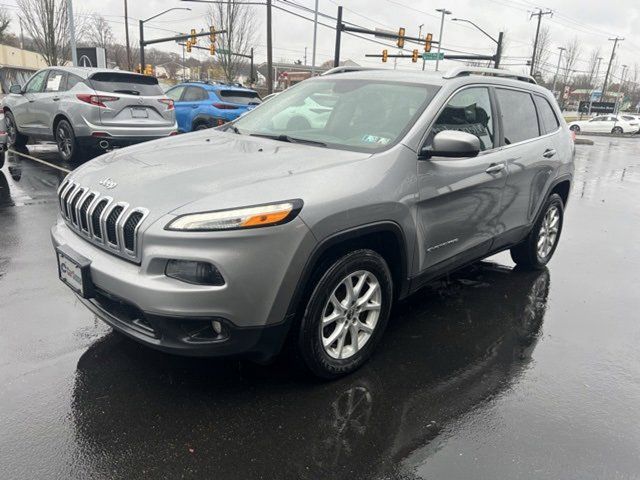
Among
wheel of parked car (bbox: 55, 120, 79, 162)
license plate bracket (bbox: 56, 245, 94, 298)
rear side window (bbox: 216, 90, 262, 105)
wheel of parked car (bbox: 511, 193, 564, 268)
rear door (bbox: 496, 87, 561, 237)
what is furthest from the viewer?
rear side window (bbox: 216, 90, 262, 105)

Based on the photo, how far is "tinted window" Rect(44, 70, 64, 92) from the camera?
944cm

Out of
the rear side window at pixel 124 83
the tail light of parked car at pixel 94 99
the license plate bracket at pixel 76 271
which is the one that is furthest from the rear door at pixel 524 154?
the rear side window at pixel 124 83

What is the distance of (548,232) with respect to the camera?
5238mm

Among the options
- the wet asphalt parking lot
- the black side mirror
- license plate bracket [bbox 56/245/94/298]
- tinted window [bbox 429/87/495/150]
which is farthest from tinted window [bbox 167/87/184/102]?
the black side mirror

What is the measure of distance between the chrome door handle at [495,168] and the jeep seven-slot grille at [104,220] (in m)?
2.49

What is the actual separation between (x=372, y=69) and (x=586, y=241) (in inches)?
159

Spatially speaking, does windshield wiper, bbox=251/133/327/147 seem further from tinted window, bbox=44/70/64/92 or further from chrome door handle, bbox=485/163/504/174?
tinted window, bbox=44/70/64/92

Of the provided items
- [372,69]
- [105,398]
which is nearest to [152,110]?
[372,69]

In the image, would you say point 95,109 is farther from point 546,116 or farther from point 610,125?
point 610,125

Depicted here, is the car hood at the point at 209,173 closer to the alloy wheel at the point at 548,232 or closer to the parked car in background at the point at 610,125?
the alloy wheel at the point at 548,232

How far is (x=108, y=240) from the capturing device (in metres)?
2.70

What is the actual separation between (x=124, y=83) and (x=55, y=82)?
141 cm

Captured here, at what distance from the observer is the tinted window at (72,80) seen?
909 cm

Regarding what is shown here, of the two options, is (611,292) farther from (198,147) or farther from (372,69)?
(198,147)
